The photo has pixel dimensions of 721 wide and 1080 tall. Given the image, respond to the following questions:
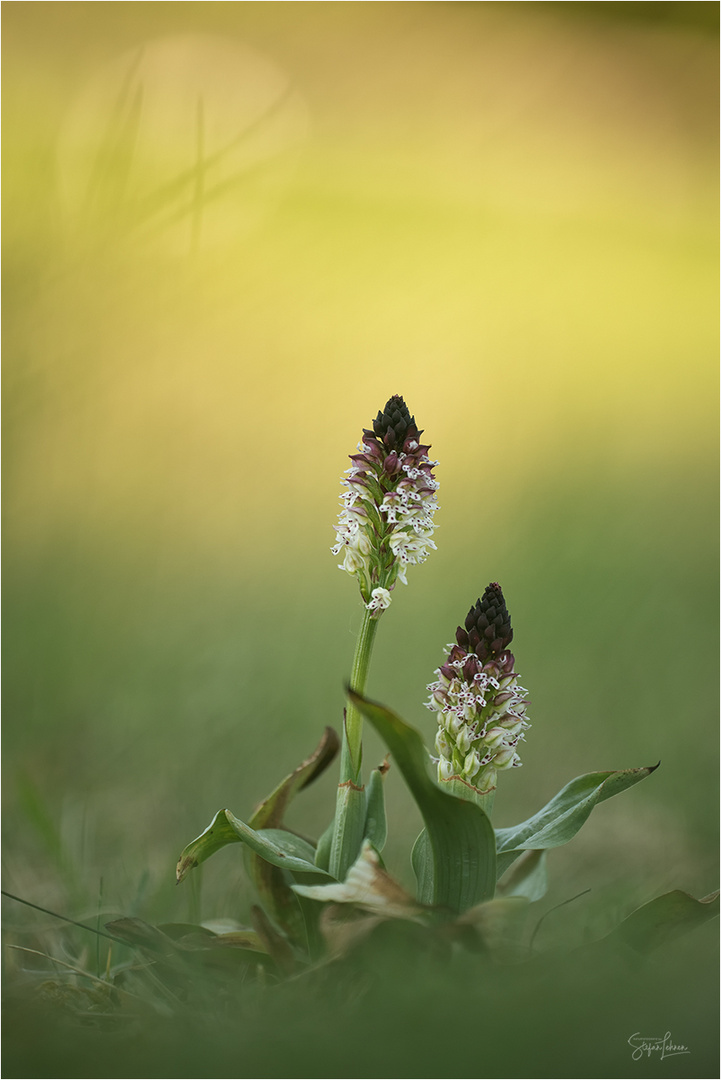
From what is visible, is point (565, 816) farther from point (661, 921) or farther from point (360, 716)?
point (360, 716)

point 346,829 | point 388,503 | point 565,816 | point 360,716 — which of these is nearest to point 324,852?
point 346,829

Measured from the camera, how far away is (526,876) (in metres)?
1.18

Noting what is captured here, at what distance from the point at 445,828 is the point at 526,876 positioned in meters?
0.39

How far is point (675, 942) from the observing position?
904 mm

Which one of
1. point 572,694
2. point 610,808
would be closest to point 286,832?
point 610,808

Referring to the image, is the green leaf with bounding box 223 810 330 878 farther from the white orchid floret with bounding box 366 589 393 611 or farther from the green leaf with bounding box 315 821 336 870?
the white orchid floret with bounding box 366 589 393 611

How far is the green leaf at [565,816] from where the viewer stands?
95 centimetres

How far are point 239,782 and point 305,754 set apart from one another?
253mm

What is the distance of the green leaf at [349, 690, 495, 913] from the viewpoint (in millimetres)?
774

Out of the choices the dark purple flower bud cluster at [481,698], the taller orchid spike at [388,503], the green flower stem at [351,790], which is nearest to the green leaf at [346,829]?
the green flower stem at [351,790]

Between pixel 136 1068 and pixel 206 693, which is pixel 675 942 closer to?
pixel 136 1068
